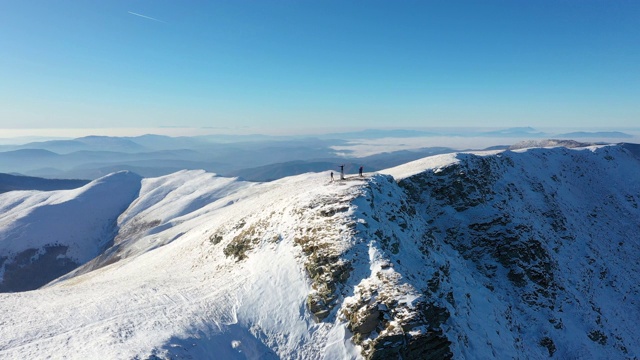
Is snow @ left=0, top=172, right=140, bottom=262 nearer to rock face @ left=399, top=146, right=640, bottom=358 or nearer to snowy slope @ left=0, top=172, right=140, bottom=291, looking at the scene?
snowy slope @ left=0, top=172, right=140, bottom=291

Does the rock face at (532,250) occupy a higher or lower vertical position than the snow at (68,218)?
higher

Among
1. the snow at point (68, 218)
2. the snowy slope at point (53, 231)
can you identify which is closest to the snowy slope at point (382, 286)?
the snowy slope at point (53, 231)

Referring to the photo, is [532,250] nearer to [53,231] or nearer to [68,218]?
[53,231]

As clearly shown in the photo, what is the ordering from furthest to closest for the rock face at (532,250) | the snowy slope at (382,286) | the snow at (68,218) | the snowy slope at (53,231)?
the snow at (68,218) → the snowy slope at (53,231) → the rock face at (532,250) → the snowy slope at (382,286)

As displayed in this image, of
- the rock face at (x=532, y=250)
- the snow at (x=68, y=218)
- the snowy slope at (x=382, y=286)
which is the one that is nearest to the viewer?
the snowy slope at (x=382, y=286)

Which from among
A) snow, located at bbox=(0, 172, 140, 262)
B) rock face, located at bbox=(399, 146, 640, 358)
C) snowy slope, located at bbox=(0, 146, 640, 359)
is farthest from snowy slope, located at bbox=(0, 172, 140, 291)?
rock face, located at bbox=(399, 146, 640, 358)

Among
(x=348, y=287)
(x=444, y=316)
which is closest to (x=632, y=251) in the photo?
(x=444, y=316)

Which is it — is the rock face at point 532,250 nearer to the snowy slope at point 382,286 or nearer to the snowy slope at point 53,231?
the snowy slope at point 382,286

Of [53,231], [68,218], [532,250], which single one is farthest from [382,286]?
[68,218]
